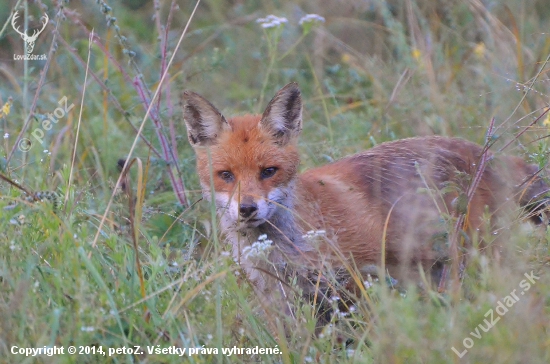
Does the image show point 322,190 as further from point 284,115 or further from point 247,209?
point 247,209

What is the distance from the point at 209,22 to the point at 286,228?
19.9 ft

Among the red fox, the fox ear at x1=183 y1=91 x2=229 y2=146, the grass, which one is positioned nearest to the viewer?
the grass

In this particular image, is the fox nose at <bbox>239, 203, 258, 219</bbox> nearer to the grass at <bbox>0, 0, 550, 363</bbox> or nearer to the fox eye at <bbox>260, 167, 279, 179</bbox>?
the grass at <bbox>0, 0, 550, 363</bbox>

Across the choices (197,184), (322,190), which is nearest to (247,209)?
(322,190)

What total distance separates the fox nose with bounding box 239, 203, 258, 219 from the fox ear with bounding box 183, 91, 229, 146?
0.76 meters

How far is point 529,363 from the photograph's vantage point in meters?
2.42

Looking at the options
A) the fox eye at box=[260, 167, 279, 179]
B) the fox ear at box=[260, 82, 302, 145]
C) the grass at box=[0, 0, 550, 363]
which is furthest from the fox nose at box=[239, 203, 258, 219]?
the fox ear at box=[260, 82, 302, 145]

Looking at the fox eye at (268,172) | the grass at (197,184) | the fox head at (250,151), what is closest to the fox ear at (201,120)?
the fox head at (250,151)

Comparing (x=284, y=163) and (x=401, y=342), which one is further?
(x=284, y=163)

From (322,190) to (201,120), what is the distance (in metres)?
0.96

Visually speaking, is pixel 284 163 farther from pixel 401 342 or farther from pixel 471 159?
pixel 401 342

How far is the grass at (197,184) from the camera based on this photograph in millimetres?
2855

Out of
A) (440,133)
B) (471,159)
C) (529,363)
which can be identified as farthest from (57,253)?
(440,133)

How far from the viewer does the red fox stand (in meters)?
4.26
